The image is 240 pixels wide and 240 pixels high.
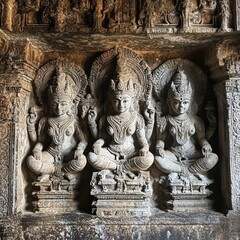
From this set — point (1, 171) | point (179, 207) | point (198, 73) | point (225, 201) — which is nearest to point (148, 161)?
point (179, 207)

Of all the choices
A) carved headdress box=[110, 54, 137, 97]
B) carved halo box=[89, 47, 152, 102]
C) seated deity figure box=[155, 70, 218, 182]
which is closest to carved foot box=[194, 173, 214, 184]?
seated deity figure box=[155, 70, 218, 182]

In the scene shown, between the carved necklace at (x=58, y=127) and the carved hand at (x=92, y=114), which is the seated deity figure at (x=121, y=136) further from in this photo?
the carved necklace at (x=58, y=127)

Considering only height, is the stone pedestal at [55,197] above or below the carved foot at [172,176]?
below

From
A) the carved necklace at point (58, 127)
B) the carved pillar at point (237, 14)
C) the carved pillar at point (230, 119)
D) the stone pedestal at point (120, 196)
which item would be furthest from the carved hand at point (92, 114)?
the carved pillar at point (237, 14)

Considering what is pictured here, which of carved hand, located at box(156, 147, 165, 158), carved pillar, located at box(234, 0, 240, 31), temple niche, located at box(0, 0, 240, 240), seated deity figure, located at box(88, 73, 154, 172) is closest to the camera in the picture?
carved pillar, located at box(234, 0, 240, 31)

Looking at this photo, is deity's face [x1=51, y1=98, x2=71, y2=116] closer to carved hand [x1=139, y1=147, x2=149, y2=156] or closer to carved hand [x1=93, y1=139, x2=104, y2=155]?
carved hand [x1=93, y1=139, x2=104, y2=155]

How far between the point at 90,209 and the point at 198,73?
2201 mm

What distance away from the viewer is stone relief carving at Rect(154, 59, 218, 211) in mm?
4246

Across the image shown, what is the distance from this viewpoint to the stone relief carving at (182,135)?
425 cm

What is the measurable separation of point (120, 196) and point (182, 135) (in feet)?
3.52

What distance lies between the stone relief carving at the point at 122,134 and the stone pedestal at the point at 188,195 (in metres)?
0.30

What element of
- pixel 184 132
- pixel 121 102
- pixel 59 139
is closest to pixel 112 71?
pixel 121 102

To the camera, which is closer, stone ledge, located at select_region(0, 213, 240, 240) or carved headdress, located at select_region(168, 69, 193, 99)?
stone ledge, located at select_region(0, 213, 240, 240)

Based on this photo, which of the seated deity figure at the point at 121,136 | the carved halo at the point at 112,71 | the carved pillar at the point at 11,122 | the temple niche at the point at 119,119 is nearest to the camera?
the temple niche at the point at 119,119
